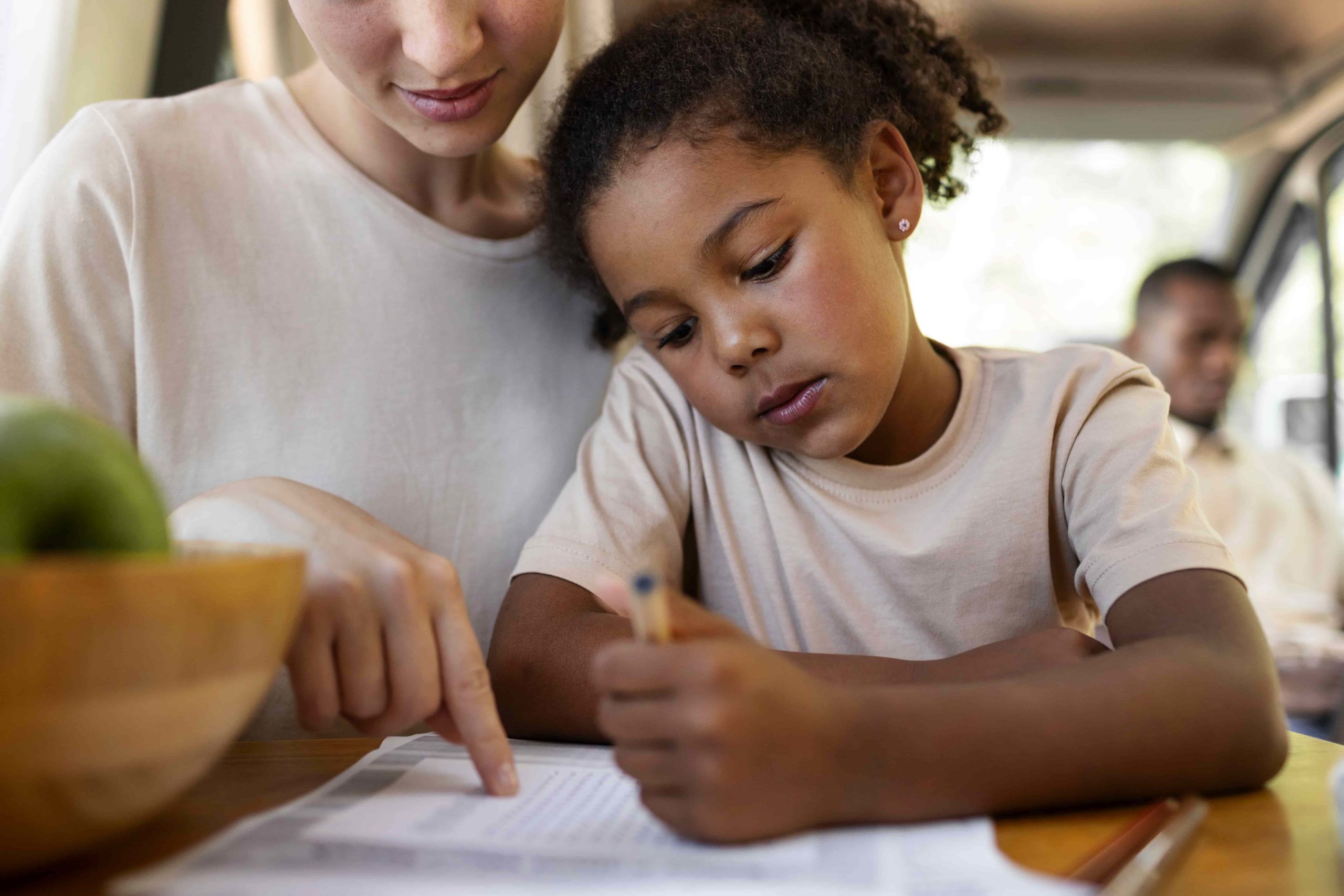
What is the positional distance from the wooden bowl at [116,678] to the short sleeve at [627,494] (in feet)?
1.46

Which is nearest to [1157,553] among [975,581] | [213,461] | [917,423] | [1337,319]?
[975,581]

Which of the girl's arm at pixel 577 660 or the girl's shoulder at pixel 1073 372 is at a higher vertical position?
the girl's shoulder at pixel 1073 372

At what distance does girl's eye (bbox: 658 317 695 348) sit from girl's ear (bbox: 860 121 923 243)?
0.78 ft

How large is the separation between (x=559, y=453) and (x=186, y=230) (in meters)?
0.43

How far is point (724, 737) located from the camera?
1.71ft

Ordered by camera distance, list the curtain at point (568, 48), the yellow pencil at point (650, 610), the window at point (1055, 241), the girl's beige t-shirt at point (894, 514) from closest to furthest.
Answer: the yellow pencil at point (650, 610), the girl's beige t-shirt at point (894, 514), the curtain at point (568, 48), the window at point (1055, 241)

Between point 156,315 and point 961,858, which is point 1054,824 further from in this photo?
point 156,315

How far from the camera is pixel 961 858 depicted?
1.67 ft

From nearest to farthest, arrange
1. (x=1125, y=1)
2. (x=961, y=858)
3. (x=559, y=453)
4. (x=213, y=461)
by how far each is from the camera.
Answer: (x=961, y=858), (x=213, y=461), (x=559, y=453), (x=1125, y=1)

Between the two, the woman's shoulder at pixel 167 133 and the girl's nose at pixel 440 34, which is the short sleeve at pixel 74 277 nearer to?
the woman's shoulder at pixel 167 133

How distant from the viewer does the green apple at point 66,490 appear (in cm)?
44

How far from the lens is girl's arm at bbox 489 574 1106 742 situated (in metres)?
0.75

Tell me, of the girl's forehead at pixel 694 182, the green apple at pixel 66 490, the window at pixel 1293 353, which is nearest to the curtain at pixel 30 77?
the girl's forehead at pixel 694 182

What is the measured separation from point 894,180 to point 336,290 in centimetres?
59
